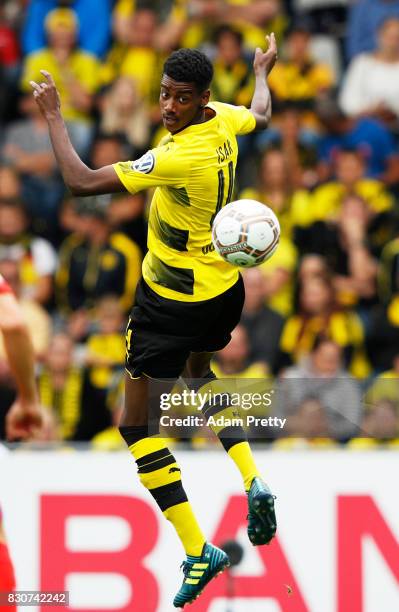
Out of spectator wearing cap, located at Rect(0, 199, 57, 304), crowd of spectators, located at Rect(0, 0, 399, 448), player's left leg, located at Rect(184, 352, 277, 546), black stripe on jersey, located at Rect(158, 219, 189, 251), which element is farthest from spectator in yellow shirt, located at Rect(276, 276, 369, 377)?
black stripe on jersey, located at Rect(158, 219, 189, 251)

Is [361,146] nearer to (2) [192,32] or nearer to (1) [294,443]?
(2) [192,32]

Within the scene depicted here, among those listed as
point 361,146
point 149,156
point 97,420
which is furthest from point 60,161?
point 361,146

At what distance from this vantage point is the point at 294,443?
996cm

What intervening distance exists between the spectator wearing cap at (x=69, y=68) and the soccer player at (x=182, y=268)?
21.1 feet

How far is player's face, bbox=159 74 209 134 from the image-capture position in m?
7.39

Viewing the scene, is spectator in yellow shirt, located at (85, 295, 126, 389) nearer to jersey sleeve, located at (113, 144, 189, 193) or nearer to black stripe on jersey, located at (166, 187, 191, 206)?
black stripe on jersey, located at (166, 187, 191, 206)

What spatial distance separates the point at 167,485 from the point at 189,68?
2.23 metres

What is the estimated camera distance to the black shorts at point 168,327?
778cm

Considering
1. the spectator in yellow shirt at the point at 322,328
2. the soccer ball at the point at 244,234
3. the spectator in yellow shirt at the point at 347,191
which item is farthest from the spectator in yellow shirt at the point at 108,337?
A: the soccer ball at the point at 244,234

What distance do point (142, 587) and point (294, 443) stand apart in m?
1.39

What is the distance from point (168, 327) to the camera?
7785mm

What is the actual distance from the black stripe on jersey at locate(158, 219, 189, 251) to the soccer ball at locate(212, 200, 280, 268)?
251mm

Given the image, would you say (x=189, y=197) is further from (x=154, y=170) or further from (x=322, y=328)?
(x=322, y=328)

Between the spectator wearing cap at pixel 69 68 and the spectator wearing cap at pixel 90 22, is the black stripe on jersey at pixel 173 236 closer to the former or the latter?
the spectator wearing cap at pixel 69 68
